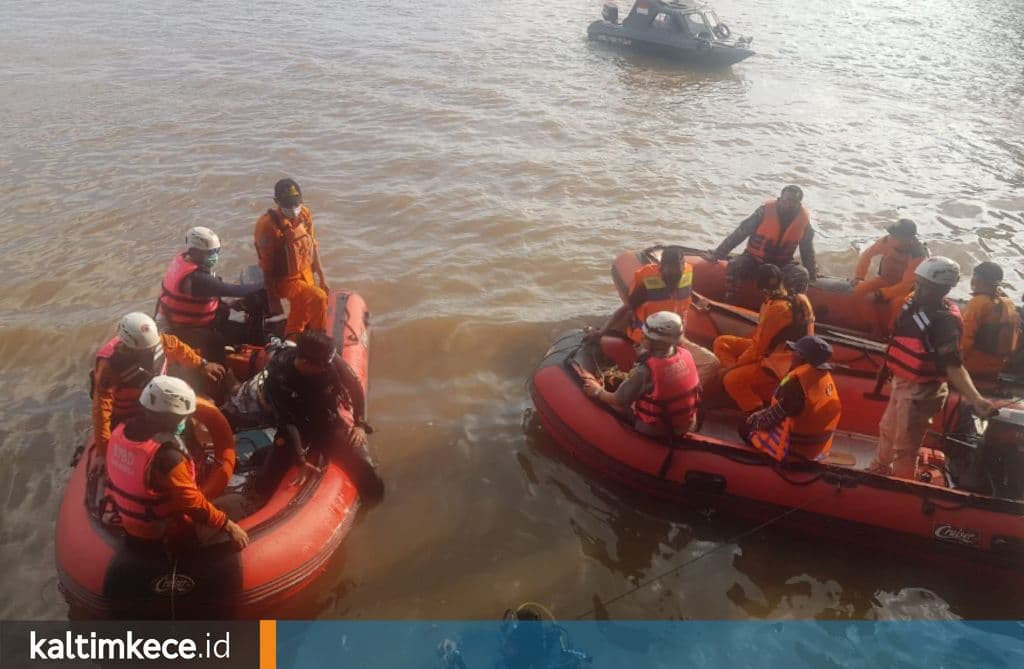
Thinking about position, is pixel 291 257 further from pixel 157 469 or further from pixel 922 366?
pixel 922 366

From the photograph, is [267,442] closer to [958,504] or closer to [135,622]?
[135,622]

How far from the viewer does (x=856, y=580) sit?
4734 millimetres

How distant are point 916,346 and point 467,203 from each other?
635 centimetres

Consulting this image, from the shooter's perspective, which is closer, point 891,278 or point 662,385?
point 662,385

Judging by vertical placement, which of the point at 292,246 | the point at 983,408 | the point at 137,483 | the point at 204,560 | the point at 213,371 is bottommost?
the point at 204,560

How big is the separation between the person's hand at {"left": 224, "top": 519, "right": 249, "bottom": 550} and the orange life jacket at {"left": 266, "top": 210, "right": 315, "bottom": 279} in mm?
2256

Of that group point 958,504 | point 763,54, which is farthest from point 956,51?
point 958,504

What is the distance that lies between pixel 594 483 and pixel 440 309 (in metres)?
2.92

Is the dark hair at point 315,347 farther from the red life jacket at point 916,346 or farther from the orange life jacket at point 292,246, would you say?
the red life jacket at point 916,346

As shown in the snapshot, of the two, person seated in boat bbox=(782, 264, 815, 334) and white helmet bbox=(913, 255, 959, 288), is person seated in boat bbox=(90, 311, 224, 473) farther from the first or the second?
white helmet bbox=(913, 255, 959, 288)

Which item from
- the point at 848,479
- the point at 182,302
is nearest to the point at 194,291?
the point at 182,302

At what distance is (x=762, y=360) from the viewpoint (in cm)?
527

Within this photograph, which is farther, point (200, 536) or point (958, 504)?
point (958, 504)

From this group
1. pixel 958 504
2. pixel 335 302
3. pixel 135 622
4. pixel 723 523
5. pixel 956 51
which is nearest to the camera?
pixel 135 622
